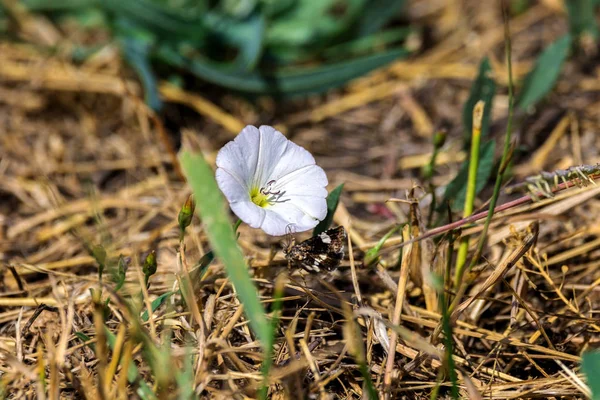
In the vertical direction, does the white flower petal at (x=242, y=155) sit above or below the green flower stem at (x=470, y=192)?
above

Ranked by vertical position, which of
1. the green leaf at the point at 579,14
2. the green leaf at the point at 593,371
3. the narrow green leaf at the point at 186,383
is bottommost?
the green leaf at the point at 593,371

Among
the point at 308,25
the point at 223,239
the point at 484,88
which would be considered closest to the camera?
the point at 223,239

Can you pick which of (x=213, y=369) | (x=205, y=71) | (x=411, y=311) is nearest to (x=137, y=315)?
(x=213, y=369)

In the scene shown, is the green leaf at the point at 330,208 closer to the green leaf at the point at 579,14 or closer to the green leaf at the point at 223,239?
the green leaf at the point at 223,239

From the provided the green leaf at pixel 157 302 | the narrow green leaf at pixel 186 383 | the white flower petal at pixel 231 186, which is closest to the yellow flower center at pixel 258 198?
the white flower petal at pixel 231 186

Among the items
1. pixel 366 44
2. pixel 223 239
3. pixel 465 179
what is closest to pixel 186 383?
pixel 223 239

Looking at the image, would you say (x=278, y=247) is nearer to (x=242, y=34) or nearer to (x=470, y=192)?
(x=470, y=192)

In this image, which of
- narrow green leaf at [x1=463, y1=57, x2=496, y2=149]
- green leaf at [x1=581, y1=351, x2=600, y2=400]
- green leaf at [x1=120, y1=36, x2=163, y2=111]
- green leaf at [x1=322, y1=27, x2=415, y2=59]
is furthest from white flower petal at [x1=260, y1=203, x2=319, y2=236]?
green leaf at [x1=322, y1=27, x2=415, y2=59]

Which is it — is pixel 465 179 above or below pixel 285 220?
above
